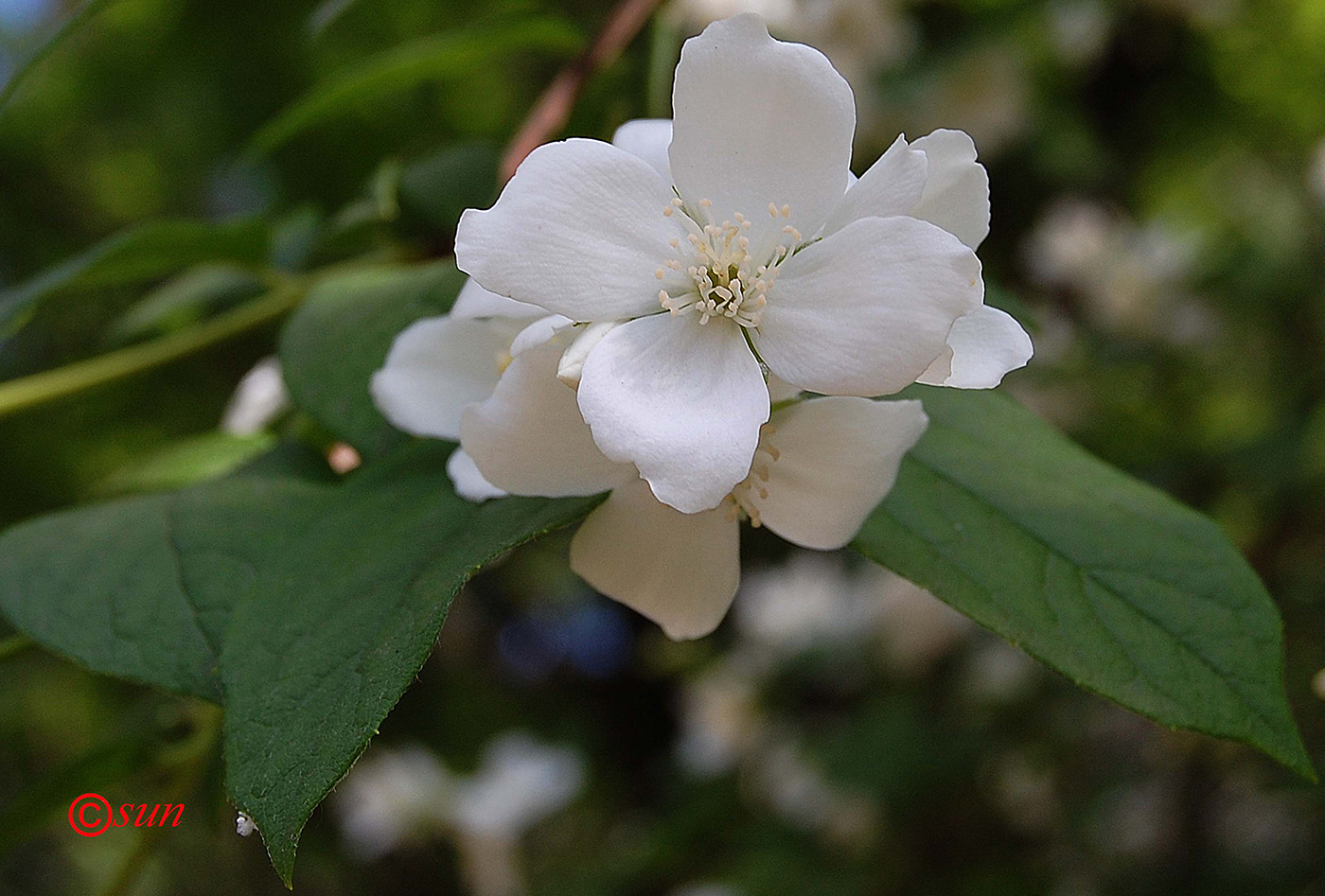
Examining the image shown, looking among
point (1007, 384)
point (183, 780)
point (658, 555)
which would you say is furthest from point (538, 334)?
point (1007, 384)

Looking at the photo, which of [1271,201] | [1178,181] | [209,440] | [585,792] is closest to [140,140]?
[585,792]

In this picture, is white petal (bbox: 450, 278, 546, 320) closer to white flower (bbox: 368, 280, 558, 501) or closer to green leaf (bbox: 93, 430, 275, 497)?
white flower (bbox: 368, 280, 558, 501)

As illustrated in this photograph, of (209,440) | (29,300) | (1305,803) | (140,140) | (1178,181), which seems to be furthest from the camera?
(140,140)

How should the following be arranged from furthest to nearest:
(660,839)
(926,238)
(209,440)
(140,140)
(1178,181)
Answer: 1. (140,140)
2. (1178,181)
3. (660,839)
4. (209,440)
5. (926,238)

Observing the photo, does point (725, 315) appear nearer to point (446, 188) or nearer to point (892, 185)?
point (892, 185)

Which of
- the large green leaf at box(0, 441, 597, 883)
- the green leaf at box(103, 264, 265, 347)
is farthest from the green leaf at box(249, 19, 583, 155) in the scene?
the large green leaf at box(0, 441, 597, 883)

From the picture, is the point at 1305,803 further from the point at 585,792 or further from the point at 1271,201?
A: the point at 585,792

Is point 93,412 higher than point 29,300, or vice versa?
point 29,300

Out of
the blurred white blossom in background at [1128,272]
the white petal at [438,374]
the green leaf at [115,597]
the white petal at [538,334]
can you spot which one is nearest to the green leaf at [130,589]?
the green leaf at [115,597]

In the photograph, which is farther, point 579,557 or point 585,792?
point 585,792
